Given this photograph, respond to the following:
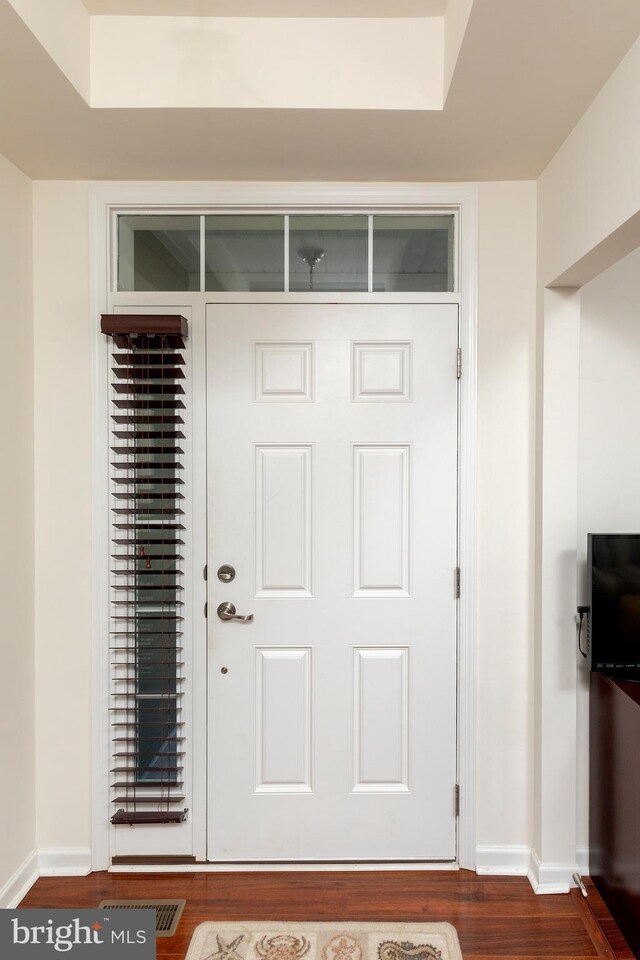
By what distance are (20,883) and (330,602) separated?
1.41m

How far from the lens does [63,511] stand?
2.40 m

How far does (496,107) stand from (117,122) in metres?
1.11

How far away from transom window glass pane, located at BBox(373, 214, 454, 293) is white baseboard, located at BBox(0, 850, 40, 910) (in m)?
2.37

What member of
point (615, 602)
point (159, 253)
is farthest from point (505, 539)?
point (159, 253)

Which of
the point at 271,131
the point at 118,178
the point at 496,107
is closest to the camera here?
the point at 496,107

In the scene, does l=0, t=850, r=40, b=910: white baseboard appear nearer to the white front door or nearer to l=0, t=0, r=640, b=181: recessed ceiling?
the white front door

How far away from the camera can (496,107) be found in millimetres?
1876

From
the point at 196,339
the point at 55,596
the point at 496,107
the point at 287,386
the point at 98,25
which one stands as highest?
the point at 98,25

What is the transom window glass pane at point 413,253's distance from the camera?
2.40 m

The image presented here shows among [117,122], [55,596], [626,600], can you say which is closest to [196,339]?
[117,122]

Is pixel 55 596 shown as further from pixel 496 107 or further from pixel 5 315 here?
pixel 496 107

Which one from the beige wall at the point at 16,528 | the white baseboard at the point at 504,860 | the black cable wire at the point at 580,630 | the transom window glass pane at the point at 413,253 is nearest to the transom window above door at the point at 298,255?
the transom window glass pane at the point at 413,253

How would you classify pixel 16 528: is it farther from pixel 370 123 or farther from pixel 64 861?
pixel 370 123

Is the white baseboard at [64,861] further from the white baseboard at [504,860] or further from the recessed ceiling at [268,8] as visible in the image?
the recessed ceiling at [268,8]
